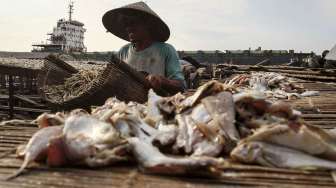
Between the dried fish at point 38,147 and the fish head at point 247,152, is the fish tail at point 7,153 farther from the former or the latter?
the fish head at point 247,152

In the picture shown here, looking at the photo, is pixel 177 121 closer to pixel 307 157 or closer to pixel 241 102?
pixel 241 102

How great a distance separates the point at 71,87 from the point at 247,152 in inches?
179

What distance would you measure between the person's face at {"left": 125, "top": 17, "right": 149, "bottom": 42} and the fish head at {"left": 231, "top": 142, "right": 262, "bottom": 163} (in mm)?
4208

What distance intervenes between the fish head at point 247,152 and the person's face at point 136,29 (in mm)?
4208

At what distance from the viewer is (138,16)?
706 cm

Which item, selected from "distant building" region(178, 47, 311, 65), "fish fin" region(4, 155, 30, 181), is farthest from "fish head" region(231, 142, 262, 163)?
"distant building" region(178, 47, 311, 65)

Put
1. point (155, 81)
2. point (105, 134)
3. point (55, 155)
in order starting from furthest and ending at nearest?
point (155, 81) → point (105, 134) → point (55, 155)

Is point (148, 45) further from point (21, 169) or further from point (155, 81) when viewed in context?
point (21, 169)

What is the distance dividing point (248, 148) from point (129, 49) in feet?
15.2

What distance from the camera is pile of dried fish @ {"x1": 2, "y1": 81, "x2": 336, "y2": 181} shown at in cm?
286

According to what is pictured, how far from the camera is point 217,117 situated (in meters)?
3.33

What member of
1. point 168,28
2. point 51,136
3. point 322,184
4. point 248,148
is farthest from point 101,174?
point 168,28

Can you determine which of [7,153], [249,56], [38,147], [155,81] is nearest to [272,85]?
[155,81]

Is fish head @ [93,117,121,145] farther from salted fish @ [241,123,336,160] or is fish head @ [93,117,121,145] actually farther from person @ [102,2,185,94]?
person @ [102,2,185,94]
